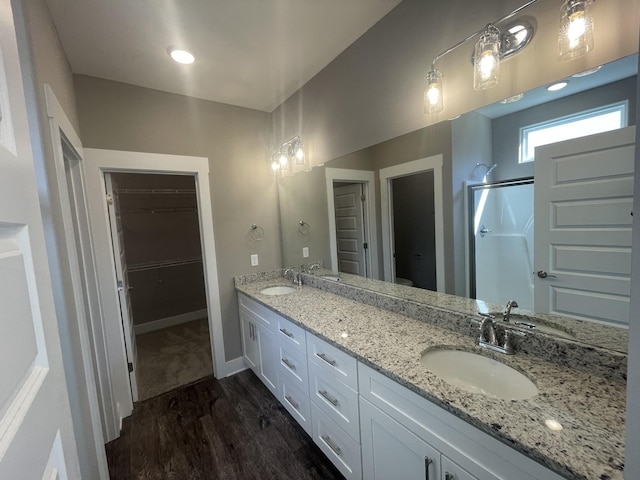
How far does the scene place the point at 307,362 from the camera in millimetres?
1641

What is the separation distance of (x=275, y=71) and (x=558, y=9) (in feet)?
5.68

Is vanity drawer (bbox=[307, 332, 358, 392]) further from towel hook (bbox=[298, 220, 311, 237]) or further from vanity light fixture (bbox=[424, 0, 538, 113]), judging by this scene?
vanity light fixture (bbox=[424, 0, 538, 113])

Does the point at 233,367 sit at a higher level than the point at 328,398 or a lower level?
lower

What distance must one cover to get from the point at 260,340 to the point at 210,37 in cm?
220

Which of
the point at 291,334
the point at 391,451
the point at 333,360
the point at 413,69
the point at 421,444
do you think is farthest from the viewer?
the point at 291,334

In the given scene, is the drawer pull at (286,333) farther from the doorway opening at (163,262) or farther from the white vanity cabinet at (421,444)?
the doorway opening at (163,262)

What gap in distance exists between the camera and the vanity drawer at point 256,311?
207 cm

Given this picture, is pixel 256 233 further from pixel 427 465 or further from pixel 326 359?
pixel 427 465

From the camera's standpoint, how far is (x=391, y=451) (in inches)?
43.9

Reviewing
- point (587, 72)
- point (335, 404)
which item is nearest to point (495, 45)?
point (587, 72)

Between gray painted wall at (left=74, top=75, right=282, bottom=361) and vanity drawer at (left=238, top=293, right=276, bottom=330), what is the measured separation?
0.17 metres

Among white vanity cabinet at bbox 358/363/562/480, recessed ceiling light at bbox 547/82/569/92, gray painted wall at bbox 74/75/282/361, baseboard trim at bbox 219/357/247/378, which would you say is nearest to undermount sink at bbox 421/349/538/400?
white vanity cabinet at bbox 358/363/562/480

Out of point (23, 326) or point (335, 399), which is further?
point (335, 399)

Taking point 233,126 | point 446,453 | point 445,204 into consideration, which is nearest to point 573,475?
point 446,453
